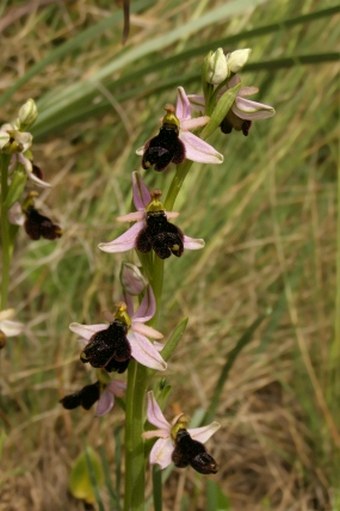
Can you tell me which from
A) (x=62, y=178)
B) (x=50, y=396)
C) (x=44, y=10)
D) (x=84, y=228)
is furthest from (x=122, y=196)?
(x=44, y=10)

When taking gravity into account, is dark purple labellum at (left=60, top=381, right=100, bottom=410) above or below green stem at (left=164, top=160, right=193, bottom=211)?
below

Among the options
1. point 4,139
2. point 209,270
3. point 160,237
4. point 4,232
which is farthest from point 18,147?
point 209,270

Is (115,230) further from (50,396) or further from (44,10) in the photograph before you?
(44,10)

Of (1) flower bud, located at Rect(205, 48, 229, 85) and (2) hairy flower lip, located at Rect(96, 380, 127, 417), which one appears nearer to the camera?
(1) flower bud, located at Rect(205, 48, 229, 85)

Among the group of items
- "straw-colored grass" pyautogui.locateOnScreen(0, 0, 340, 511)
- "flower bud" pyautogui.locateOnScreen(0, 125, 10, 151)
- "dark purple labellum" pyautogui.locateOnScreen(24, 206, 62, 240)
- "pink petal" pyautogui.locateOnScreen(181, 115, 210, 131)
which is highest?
"straw-colored grass" pyautogui.locateOnScreen(0, 0, 340, 511)

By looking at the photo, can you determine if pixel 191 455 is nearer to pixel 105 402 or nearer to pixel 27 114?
pixel 105 402

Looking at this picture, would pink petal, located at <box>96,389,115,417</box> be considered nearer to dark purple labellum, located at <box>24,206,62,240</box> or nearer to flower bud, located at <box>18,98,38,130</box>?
dark purple labellum, located at <box>24,206,62,240</box>

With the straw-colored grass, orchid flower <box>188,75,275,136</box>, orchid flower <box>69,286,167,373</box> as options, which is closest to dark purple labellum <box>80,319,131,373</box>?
orchid flower <box>69,286,167,373</box>

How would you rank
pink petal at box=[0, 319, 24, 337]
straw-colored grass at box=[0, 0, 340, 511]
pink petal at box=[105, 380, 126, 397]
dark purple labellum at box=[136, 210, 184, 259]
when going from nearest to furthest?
dark purple labellum at box=[136, 210, 184, 259] < pink petal at box=[105, 380, 126, 397] < pink petal at box=[0, 319, 24, 337] < straw-colored grass at box=[0, 0, 340, 511]
